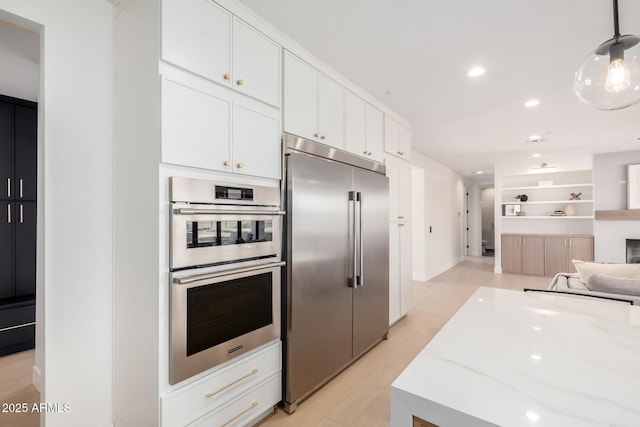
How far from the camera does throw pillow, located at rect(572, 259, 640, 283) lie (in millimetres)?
2961

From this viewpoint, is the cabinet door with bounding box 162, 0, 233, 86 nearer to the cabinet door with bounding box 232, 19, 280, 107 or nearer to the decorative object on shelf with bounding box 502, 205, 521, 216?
the cabinet door with bounding box 232, 19, 280, 107

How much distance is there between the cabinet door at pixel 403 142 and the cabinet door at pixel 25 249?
4251 mm

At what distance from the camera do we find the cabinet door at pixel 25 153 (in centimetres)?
321

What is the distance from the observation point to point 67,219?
1.71 m

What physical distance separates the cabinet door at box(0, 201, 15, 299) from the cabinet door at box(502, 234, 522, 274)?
864 cm

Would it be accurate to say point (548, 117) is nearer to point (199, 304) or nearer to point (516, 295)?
point (516, 295)

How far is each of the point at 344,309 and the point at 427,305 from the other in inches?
100

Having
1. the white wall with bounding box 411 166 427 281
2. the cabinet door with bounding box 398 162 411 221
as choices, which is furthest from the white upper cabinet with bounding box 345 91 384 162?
the white wall with bounding box 411 166 427 281

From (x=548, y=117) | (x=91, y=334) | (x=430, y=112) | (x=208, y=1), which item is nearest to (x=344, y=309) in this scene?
(x=91, y=334)

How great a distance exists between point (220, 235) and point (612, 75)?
6.48 feet

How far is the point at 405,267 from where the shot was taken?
383 centimetres

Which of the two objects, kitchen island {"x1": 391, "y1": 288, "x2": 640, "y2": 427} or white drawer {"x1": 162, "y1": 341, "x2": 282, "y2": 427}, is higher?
kitchen island {"x1": 391, "y1": 288, "x2": 640, "y2": 427}

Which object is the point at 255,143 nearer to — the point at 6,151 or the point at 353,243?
the point at 353,243

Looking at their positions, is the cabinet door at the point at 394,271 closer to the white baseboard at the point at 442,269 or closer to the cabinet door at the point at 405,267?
the cabinet door at the point at 405,267
